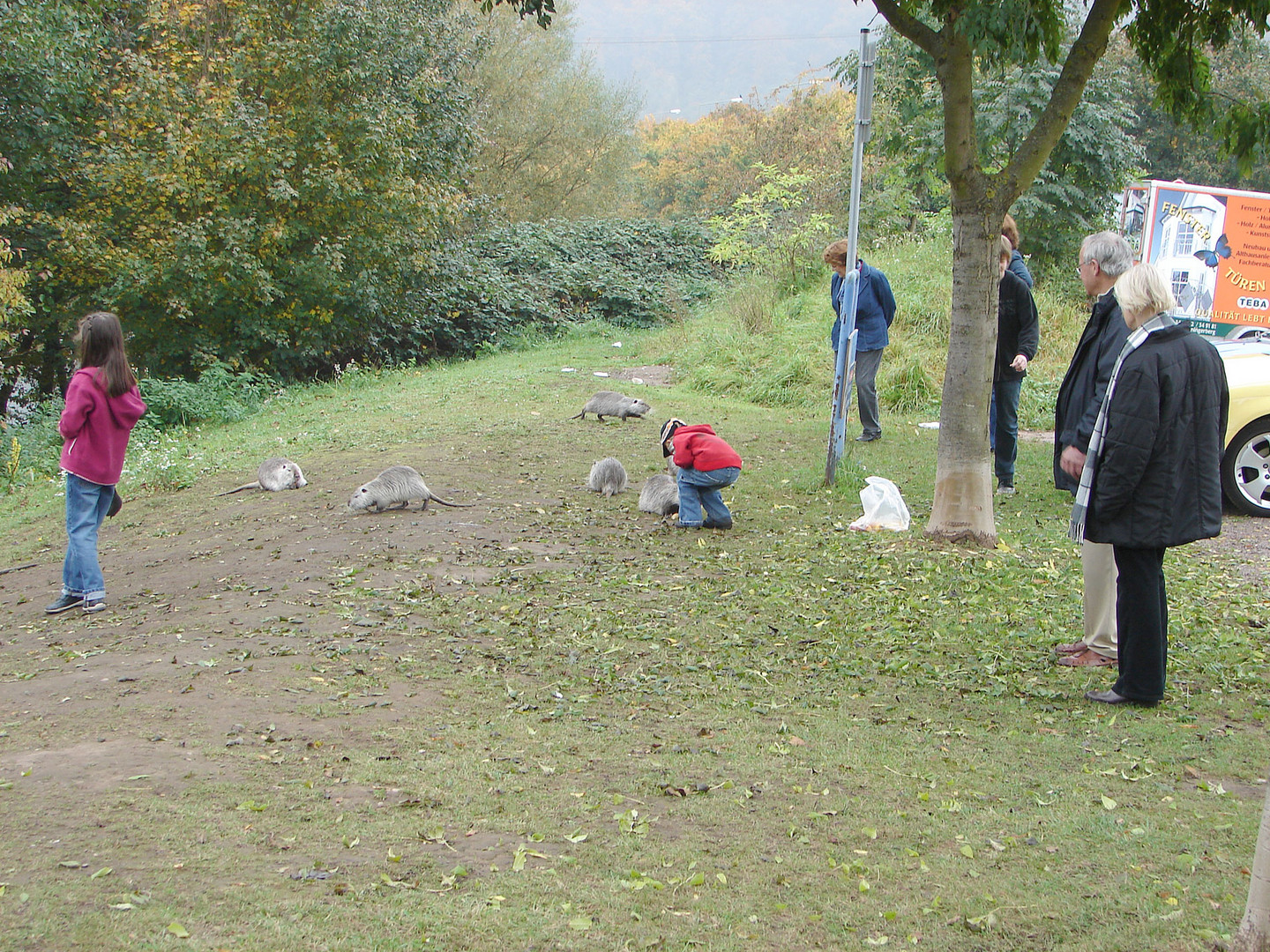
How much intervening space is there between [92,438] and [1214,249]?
1483cm

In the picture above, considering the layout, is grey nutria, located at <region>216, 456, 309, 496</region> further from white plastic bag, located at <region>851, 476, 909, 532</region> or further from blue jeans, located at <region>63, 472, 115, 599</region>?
white plastic bag, located at <region>851, 476, 909, 532</region>

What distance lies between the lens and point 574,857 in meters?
3.28

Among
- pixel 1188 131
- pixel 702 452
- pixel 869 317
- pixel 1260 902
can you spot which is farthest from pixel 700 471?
pixel 1188 131

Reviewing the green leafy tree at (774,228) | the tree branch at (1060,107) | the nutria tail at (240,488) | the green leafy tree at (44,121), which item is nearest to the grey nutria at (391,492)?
the nutria tail at (240,488)

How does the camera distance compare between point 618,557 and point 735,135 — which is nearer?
point 618,557

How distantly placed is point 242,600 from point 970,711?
4.36 meters

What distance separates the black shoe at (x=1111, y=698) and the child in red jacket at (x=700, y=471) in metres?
3.33

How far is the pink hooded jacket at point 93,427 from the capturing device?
6555mm

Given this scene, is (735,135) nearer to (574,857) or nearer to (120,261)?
(120,261)

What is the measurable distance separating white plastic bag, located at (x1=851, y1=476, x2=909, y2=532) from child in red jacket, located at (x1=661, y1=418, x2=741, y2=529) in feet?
3.45

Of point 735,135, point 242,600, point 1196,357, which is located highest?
point 735,135

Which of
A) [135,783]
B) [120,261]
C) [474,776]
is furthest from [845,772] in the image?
[120,261]

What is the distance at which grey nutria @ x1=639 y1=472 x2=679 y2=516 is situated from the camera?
8383mm

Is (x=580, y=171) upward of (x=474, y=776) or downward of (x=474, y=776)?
upward
